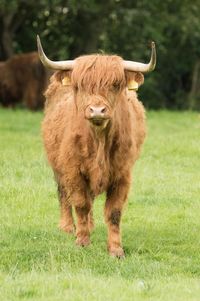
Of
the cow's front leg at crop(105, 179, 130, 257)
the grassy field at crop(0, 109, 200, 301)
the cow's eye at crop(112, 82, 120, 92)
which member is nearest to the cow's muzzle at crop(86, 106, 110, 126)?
the cow's eye at crop(112, 82, 120, 92)

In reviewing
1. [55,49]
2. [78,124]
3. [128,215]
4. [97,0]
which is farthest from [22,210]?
A: [55,49]

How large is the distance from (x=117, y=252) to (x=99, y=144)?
0.90 metres

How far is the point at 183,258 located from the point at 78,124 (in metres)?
1.41

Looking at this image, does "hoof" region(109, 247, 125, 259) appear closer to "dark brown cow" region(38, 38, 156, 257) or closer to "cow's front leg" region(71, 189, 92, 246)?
"dark brown cow" region(38, 38, 156, 257)

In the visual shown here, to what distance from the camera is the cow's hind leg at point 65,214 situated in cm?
864

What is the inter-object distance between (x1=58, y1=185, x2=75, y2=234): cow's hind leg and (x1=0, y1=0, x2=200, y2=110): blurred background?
1394 cm

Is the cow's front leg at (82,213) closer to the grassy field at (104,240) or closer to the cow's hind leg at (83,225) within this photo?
the cow's hind leg at (83,225)

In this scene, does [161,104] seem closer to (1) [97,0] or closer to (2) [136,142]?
(1) [97,0]

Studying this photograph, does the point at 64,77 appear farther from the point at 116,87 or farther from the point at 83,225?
the point at 83,225

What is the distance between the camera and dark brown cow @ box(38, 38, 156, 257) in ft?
24.2

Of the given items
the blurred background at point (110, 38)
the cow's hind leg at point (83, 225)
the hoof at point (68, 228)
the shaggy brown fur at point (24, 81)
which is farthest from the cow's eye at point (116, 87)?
the shaggy brown fur at point (24, 81)

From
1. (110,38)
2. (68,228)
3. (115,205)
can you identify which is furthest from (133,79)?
(110,38)

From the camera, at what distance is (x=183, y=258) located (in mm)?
7465

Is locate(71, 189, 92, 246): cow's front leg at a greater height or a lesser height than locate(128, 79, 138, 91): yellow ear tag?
lesser
